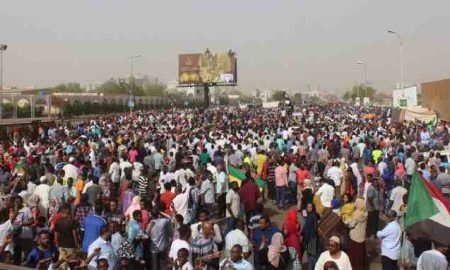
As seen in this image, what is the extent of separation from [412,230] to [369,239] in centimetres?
391

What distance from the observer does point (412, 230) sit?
698 centimetres

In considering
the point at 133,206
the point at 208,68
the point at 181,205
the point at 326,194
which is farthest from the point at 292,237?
the point at 208,68

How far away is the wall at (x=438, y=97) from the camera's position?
3897 centimetres

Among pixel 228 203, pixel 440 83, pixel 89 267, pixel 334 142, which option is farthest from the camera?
pixel 440 83

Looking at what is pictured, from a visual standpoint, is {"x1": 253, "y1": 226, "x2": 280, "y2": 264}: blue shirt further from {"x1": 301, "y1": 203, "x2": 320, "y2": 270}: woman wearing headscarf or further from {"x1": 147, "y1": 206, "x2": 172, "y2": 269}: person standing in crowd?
{"x1": 147, "y1": 206, "x2": 172, "y2": 269}: person standing in crowd

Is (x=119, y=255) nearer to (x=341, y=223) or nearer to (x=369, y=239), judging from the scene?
(x=341, y=223)

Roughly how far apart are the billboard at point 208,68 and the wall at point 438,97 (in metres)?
31.0

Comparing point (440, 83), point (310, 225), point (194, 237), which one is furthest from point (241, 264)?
point (440, 83)

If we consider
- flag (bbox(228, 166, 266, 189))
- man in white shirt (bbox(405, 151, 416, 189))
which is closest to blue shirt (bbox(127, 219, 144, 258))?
flag (bbox(228, 166, 266, 189))

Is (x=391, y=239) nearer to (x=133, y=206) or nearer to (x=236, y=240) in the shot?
(x=236, y=240)

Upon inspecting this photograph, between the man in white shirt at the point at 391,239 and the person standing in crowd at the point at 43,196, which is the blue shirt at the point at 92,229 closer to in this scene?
the person standing in crowd at the point at 43,196

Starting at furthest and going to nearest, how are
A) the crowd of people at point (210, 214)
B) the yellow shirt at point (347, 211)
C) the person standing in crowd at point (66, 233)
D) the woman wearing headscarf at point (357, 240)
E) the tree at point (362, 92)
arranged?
the tree at point (362, 92) → the yellow shirt at point (347, 211) → the woman wearing headscarf at point (357, 240) → the person standing in crowd at point (66, 233) → the crowd of people at point (210, 214)

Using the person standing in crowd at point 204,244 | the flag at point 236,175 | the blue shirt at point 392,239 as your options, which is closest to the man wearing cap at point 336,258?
the person standing in crowd at point 204,244

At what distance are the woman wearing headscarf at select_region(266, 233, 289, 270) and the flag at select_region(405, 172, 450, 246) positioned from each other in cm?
155
